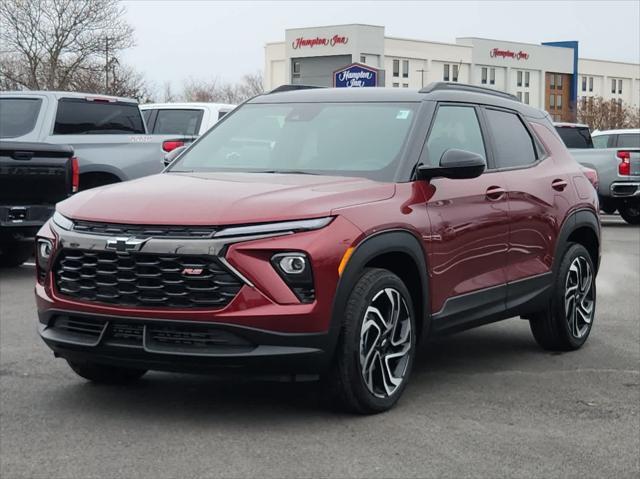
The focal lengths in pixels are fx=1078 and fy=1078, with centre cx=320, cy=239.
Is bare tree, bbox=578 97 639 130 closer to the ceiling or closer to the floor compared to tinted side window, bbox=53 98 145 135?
closer to the ceiling

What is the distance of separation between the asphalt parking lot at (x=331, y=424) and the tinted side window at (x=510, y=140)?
1.31 m

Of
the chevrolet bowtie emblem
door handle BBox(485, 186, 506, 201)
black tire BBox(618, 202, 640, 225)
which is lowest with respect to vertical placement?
black tire BBox(618, 202, 640, 225)

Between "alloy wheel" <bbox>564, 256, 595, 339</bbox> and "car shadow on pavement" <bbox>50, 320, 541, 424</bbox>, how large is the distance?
A: 0.67 meters

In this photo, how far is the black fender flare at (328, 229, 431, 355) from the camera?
512cm

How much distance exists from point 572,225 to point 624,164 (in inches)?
500

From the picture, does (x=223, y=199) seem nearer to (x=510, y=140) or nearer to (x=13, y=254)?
(x=510, y=140)

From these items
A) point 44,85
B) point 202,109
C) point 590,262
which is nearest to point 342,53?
point 44,85

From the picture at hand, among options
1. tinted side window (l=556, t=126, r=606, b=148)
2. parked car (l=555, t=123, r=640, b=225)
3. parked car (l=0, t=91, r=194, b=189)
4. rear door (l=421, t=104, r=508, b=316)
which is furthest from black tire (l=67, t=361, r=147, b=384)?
tinted side window (l=556, t=126, r=606, b=148)

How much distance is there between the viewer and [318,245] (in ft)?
16.5

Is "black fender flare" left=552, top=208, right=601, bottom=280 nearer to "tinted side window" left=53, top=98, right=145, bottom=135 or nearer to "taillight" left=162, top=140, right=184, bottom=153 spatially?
"taillight" left=162, top=140, right=184, bottom=153

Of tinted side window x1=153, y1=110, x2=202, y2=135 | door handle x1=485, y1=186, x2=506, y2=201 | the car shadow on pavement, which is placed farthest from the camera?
tinted side window x1=153, y1=110, x2=202, y2=135

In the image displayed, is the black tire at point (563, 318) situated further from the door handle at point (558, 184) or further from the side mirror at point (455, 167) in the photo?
the side mirror at point (455, 167)

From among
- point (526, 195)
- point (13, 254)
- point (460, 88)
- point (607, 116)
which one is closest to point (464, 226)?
point (526, 195)

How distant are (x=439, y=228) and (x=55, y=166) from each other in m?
6.04
